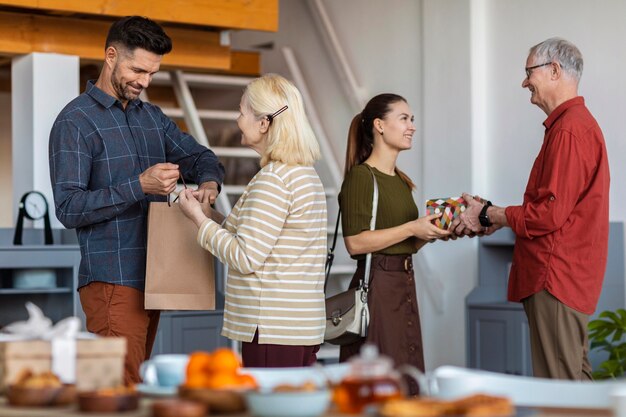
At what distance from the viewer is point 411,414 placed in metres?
1.70

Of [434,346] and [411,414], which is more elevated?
[411,414]

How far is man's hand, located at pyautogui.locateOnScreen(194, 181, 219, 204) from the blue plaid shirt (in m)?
0.06

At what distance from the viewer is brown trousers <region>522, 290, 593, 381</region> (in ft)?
12.3

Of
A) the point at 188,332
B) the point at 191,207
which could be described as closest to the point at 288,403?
the point at 191,207

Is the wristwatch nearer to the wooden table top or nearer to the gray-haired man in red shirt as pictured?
the gray-haired man in red shirt

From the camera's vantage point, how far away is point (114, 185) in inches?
129

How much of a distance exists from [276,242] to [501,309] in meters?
2.77

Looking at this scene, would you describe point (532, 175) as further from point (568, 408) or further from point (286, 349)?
point (568, 408)

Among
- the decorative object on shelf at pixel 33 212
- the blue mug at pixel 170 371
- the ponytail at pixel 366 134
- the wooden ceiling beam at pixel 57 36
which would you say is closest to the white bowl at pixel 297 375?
the blue mug at pixel 170 371

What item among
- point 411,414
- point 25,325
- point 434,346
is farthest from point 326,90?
point 411,414

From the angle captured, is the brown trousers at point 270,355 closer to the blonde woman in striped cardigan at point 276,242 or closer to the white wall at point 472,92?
the blonde woman in striped cardigan at point 276,242

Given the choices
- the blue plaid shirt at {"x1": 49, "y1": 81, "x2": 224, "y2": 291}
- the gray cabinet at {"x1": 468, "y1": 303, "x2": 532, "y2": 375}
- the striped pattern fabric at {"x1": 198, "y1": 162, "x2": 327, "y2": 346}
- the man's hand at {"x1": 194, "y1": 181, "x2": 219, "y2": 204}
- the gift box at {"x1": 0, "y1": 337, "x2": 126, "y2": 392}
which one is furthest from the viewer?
the gray cabinet at {"x1": 468, "y1": 303, "x2": 532, "y2": 375}

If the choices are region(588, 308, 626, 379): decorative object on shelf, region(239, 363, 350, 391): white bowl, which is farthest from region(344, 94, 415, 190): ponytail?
region(239, 363, 350, 391): white bowl

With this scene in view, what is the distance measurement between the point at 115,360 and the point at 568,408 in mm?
864
